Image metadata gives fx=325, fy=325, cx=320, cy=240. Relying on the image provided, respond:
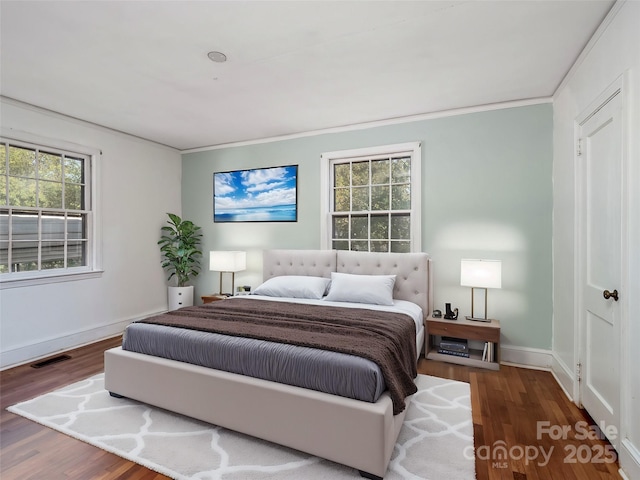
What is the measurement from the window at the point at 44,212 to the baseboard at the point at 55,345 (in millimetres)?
721

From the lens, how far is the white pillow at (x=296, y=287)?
3576 mm

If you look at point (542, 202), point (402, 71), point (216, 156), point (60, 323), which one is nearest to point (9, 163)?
point (60, 323)

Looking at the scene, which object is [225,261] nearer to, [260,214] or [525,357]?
[260,214]

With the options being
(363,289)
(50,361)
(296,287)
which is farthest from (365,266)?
(50,361)

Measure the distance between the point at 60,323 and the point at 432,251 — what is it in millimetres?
4277

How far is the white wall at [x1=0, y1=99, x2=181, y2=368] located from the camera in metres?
3.34

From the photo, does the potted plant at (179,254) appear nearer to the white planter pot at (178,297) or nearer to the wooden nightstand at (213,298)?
the white planter pot at (178,297)

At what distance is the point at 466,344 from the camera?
336cm

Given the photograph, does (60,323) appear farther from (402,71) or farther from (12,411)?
(402,71)

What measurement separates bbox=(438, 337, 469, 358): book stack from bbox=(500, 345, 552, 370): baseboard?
1.29 ft

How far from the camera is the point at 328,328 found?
7.82ft

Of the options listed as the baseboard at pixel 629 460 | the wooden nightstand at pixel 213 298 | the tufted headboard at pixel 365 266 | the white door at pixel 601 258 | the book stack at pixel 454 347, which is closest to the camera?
the baseboard at pixel 629 460

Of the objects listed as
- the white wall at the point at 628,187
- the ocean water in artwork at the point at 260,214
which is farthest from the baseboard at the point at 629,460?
the ocean water in artwork at the point at 260,214

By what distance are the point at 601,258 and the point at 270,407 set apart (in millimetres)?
2360
